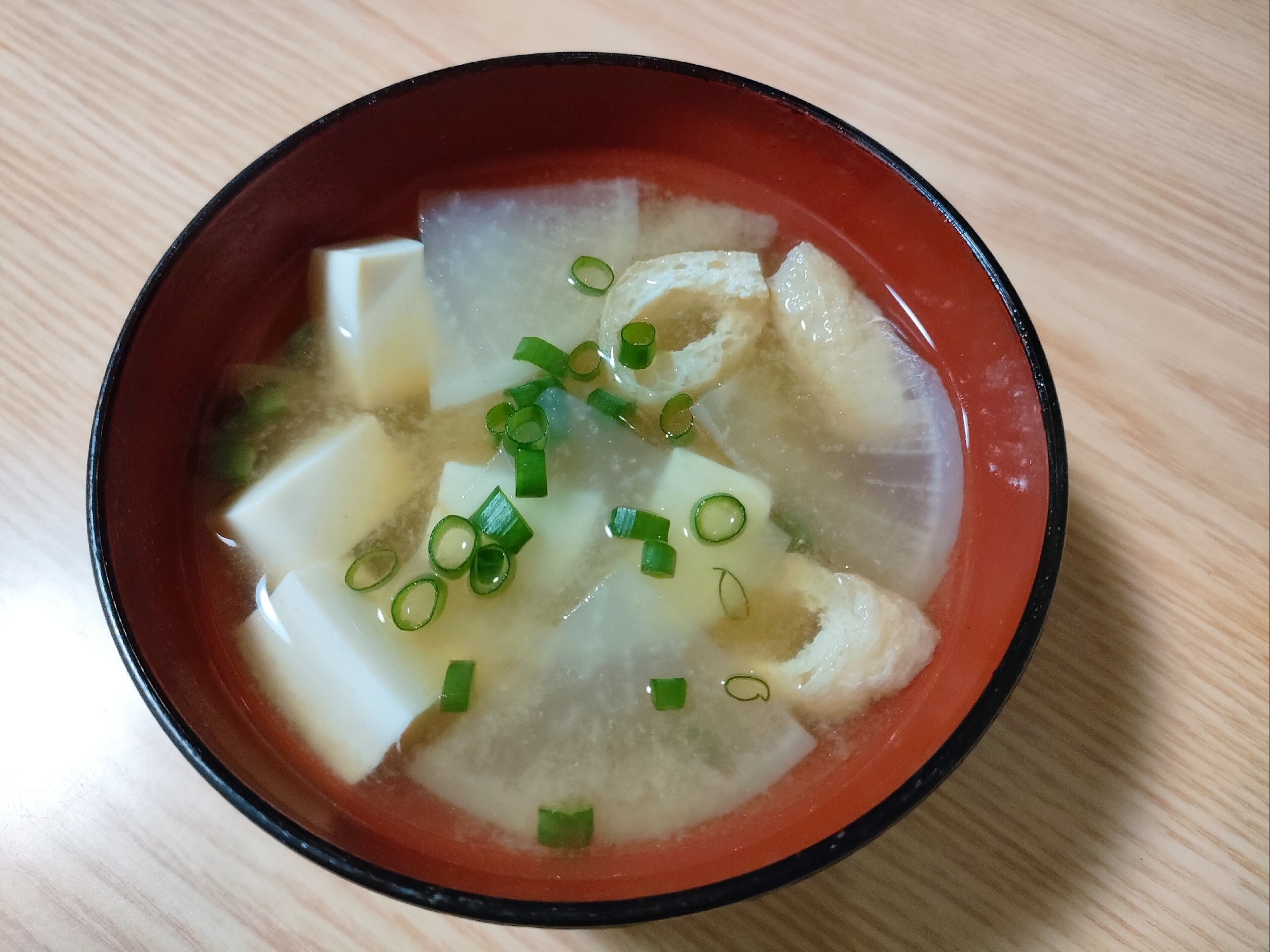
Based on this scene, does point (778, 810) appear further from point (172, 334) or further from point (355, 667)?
point (172, 334)

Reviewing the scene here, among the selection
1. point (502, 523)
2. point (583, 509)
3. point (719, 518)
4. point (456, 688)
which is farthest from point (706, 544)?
point (456, 688)

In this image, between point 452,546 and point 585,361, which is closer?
point 452,546

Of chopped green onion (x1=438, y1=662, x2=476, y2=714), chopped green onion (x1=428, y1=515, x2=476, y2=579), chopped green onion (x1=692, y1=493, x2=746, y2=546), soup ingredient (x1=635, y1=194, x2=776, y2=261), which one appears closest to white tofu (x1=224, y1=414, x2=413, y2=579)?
chopped green onion (x1=428, y1=515, x2=476, y2=579)

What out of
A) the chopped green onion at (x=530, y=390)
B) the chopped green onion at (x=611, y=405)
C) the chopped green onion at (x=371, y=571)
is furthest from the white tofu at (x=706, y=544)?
the chopped green onion at (x=371, y=571)

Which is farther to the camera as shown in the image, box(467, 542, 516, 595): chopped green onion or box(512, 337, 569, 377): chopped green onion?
box(512, 337, 569, 377): chopped green onion

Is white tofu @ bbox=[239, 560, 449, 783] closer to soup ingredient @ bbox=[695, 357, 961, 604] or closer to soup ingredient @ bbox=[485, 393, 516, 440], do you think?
soup ingredient @ bbox=[485, 393, 516, 440]

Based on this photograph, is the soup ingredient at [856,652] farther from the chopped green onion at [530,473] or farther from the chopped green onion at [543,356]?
the chopped green onion at [543,356]

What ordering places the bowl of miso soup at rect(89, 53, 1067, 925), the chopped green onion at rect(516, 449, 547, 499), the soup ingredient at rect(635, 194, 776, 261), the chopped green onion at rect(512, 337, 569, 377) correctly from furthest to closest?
the soup ingredient at rect(635, 194, 776, 261) → the chopped green onion at rect(512, 337, 569, 377) → the chopped green onion at rect(516, 449, 547, 499) → the bowl of miso soup at rect(89, 53, 1067, 925)

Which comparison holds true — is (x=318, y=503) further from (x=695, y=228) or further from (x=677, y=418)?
(x=695, y=228)
